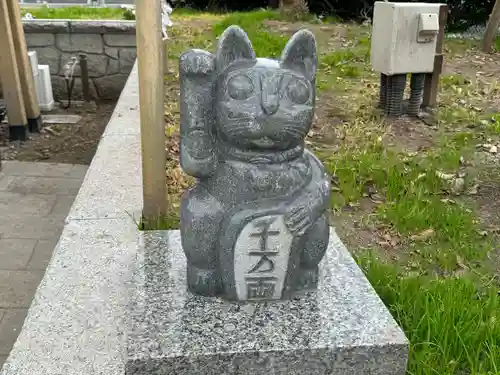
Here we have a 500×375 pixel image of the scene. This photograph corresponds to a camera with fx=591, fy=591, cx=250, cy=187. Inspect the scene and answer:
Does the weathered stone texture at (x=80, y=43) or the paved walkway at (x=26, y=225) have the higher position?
the weathered stone texture at (x=80, y=43)

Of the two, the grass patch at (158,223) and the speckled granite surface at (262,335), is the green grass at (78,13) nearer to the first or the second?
the grass patch at (158,223)

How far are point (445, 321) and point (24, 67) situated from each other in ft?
16.4

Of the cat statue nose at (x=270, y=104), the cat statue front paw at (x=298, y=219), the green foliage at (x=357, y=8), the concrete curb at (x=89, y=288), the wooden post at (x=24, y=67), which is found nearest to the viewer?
the cat statue nose at (x=270, y=104)

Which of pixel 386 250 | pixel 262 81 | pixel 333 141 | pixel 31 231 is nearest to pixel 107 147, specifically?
pixel 31 231

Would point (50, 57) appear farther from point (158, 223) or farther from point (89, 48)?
point (158, 223)

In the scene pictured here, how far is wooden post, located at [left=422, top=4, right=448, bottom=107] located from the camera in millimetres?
6034

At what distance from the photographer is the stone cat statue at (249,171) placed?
6.52ft

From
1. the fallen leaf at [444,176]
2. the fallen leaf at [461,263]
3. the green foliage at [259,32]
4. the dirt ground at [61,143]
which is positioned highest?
the green foliage at [259,32]

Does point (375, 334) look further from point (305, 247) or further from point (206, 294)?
point (206, 294)

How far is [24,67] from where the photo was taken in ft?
19.7

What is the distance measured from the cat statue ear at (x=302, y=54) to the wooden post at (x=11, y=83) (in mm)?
4303

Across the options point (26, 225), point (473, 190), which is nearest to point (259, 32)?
point (473, 190)

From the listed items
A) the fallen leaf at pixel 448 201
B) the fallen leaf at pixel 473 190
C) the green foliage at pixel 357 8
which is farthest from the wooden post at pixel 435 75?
the green foliage at pixel 357 8

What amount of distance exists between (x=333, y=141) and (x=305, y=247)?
318 cm
